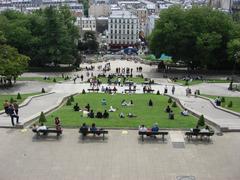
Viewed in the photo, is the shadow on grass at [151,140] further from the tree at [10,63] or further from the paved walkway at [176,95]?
the tree at [10,63]

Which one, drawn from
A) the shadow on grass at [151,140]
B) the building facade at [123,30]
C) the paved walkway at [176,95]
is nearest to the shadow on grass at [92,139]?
the shadow on grass at [151,140]

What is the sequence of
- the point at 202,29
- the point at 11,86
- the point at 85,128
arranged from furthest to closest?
1. the point at 202,29
2. the point at 11,86
3. the point at 85,128

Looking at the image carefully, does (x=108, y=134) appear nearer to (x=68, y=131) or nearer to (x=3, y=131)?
(x=68, y=131)

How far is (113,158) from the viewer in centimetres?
2477

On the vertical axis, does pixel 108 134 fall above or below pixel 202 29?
below

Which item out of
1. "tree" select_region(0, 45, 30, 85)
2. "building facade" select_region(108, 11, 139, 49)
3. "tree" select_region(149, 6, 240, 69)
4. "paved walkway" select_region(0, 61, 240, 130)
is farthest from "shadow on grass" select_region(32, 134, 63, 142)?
"building facade" select_region(108, 11, 139, 49)

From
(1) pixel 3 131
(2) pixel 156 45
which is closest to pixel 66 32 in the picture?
(2) pixel 156 45

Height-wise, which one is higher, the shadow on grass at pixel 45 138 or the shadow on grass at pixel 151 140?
the shadow on grass at pixel 45 138

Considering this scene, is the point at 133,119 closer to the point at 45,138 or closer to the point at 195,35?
the point at 45,138

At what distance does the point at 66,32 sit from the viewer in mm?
86000

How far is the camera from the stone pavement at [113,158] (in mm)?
22562

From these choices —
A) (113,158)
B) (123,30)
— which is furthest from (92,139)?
(123,30)


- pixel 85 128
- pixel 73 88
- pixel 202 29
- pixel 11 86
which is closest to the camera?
pixel 85 128

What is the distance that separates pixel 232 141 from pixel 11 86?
43.1 meters
